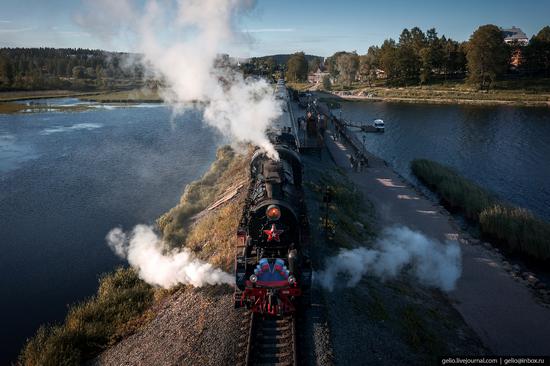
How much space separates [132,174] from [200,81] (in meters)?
21.9

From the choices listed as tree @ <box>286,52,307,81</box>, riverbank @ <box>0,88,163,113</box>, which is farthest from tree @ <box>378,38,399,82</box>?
riverbank @ <box>0,88,163,113</box>

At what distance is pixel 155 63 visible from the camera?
23266 millimetres

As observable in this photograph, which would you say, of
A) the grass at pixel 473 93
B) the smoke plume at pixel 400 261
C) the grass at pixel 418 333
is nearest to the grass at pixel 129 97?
the grass at pixel 473 93

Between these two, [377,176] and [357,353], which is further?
[377,176]

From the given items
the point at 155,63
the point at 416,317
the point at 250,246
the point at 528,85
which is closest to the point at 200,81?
the point at 155,63

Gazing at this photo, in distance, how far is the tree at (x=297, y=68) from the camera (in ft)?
465

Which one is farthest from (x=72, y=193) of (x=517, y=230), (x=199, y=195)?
(x=517, y=230)

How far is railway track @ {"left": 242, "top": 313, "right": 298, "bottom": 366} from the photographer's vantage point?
12.7 meters

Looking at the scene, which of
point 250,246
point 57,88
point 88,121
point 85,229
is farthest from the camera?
point 57,88

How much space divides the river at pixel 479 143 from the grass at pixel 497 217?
3.77 m

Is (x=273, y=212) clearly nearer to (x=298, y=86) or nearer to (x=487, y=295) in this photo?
(x=487, y=295)

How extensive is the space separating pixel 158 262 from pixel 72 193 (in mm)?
21501

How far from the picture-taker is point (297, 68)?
141250 millimetres

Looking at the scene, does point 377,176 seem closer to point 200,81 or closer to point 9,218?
point 200,81
